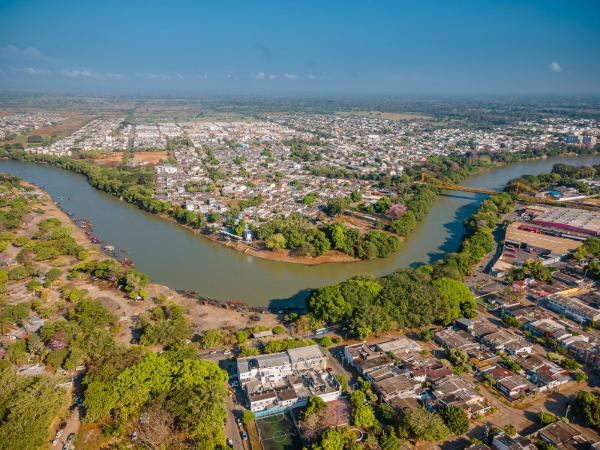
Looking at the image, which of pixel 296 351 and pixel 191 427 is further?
pixel 296 351

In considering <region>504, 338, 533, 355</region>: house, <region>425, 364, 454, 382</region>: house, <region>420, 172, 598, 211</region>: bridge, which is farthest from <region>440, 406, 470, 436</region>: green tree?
<region>420, 172, 598, 211</region>: bridge

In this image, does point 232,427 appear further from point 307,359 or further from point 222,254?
point 222,254

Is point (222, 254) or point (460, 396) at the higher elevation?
point (460, 396)

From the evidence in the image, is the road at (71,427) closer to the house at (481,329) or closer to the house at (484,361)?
the house at (484,361)

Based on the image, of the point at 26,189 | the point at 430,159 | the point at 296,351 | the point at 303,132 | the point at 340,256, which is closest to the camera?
the point at 296,351

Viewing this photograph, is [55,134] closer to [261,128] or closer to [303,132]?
[261,128]

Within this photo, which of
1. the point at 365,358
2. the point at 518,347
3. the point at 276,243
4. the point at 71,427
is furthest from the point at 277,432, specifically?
the point at 276,243

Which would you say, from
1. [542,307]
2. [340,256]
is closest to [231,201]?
[340,256]
